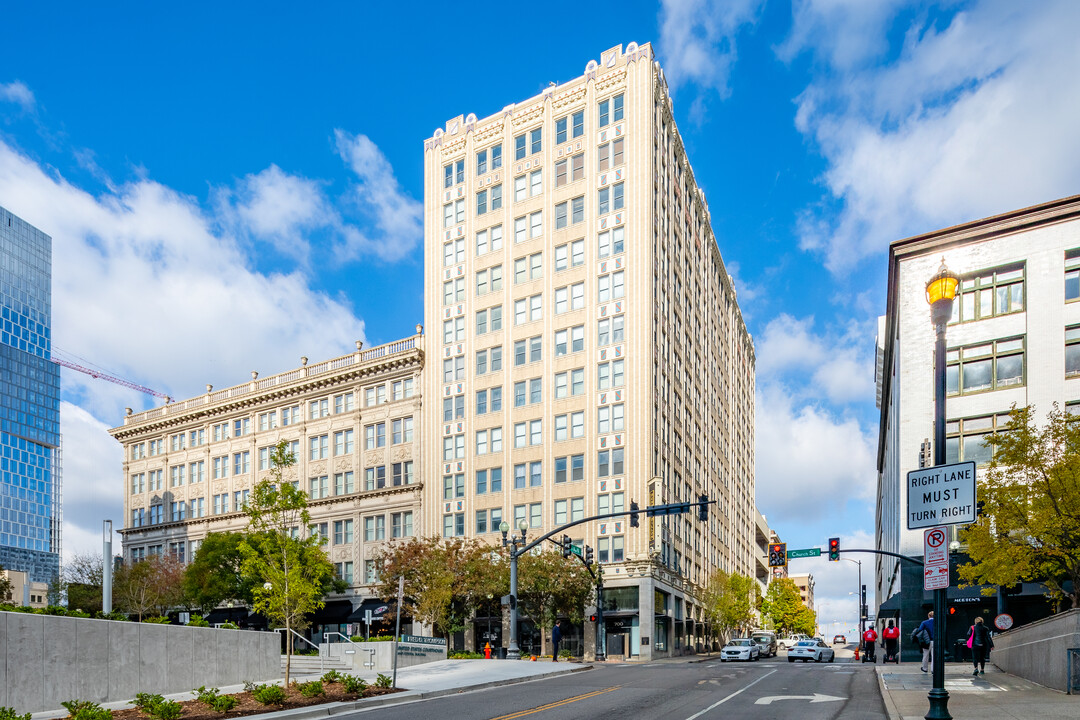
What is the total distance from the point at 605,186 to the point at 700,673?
40.9 m

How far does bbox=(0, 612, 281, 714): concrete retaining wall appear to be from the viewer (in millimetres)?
18266

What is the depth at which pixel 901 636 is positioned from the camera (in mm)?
49406

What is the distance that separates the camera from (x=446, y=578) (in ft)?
172

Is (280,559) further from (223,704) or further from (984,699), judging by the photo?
(984,699)

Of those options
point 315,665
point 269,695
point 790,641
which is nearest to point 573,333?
point 315,665

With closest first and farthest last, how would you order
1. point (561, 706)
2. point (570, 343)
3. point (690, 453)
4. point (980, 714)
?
point (980, 714)
point (561, 706)
point (570, 343)
point (690, 453)

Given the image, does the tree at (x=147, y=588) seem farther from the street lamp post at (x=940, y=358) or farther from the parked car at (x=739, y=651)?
the street lamp post at (x=940, y=358)

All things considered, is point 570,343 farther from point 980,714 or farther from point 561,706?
point 980,714

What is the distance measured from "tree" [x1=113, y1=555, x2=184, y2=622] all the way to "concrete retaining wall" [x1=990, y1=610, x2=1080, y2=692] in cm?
6019

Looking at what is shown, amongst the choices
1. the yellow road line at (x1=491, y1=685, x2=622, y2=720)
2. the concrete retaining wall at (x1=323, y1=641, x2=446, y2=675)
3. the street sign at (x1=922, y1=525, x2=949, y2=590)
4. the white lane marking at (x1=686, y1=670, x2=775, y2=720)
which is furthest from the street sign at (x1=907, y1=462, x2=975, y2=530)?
the concrete retaining wall at (x1=323, y1=641, x2=446, y2=675)

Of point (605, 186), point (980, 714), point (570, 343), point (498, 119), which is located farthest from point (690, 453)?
point (980, 714)

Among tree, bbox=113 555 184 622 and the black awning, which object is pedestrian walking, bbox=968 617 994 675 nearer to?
the black awning

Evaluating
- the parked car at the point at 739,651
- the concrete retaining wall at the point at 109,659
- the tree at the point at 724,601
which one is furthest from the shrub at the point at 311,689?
the tree at the point at 724,601

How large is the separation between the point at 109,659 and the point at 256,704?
172 inches
